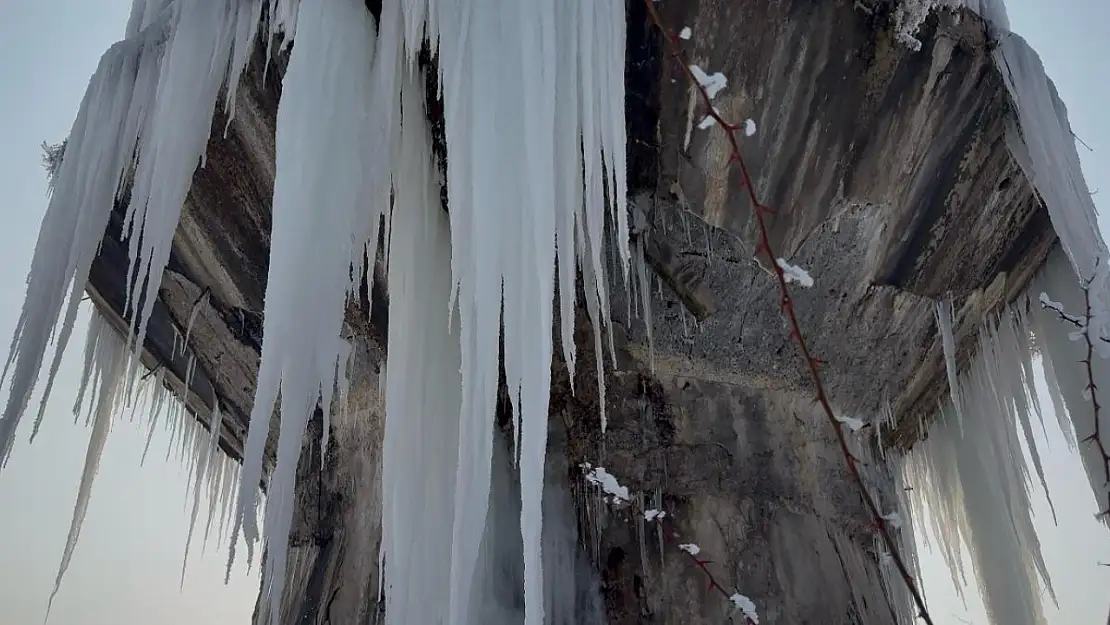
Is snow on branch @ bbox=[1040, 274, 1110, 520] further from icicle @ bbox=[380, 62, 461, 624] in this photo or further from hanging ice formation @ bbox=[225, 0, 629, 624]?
icicle @ bbox=[380, 62, 461, 624]

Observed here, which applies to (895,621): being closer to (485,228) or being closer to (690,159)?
(690,159)

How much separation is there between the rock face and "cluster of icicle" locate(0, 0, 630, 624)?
0.22 metres

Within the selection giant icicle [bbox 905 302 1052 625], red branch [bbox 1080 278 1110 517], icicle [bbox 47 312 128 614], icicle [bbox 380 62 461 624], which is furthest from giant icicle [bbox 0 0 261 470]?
giant icicle [bbox 905 302 1052 625]

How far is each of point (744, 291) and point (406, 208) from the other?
0.87 meters

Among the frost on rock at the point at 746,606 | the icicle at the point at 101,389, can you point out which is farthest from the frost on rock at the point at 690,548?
the icicle at the point at 101,389

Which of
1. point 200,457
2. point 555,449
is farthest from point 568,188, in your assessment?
point 200,457

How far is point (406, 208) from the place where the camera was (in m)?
1.86

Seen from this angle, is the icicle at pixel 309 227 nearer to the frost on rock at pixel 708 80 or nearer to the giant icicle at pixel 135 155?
the giant icicle at pixel 135 155

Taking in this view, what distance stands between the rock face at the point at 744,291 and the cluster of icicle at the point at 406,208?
216mm

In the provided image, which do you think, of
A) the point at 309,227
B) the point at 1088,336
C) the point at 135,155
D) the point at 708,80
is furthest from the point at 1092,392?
the point at 135,155

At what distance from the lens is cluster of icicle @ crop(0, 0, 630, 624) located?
1.47 m

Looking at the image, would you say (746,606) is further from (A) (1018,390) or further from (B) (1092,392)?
(A) (1018,390)

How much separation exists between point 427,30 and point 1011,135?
140cm

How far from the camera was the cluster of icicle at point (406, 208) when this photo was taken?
147 centimetres
